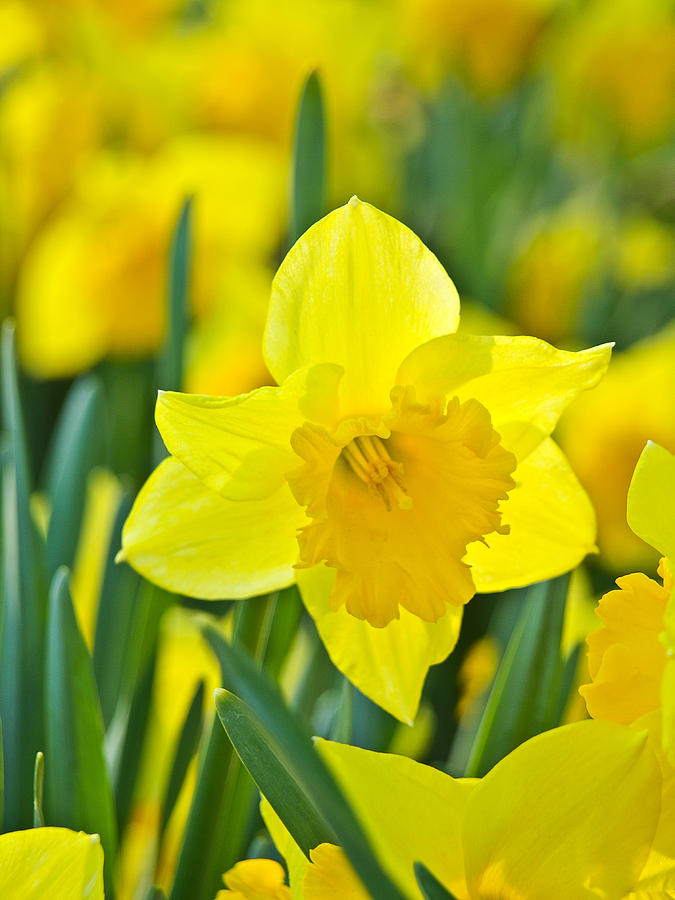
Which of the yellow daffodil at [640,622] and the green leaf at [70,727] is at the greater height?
the yellow daffodil at [640,622]

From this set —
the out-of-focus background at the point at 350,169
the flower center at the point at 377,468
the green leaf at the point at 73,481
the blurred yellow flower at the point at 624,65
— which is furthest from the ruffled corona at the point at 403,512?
the blurred yellow flower at the point at 624,65

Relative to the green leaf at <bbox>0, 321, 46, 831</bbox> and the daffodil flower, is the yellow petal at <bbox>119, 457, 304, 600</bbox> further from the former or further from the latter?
the green leaf at <bbox>0, 321, 46, 831</bbox>

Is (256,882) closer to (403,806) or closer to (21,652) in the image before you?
(403,806)

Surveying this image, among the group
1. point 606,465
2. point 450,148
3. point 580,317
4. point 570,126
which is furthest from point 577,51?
point 606,465

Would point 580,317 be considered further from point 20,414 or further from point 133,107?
point 20,414

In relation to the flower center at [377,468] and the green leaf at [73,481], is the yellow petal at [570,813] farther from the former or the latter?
the green leaf at [73,481]

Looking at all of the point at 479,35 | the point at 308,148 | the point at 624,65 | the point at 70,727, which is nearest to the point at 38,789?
the point at 70,727
